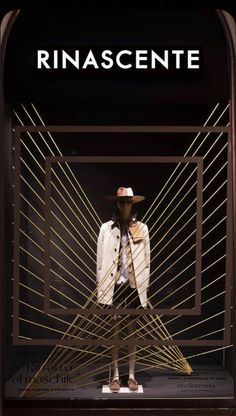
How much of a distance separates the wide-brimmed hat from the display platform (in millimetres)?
1236

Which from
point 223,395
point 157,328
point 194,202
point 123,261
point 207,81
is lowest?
point 223,395

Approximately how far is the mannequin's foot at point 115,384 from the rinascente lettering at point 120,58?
7.35 ft

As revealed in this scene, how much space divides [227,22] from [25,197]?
187 centimetres

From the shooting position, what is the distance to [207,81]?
5301 mm

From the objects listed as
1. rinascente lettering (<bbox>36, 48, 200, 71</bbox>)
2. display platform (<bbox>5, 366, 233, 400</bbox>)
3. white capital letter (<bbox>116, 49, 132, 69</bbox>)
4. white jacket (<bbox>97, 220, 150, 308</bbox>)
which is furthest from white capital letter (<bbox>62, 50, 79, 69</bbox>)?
Result: display platform (<bbox>5, 366, 233, 400</bbox>)

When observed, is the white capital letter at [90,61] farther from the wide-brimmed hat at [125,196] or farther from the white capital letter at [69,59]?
the wide-brimmed hat at [125,196]

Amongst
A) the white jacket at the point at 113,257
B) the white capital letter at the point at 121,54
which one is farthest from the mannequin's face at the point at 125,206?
the white capital letter at the point at 121,54

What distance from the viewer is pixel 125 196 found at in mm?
5395

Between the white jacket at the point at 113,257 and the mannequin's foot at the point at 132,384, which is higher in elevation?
the white jacket at the point at 113,257

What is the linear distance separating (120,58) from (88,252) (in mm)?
1407

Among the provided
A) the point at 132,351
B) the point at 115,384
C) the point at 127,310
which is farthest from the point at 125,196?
the point at 115,384

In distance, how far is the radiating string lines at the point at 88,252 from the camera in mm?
5281

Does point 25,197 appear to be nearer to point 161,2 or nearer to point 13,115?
point 13,115

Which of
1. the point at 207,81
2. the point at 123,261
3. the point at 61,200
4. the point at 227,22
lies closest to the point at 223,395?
the point at 123,261
